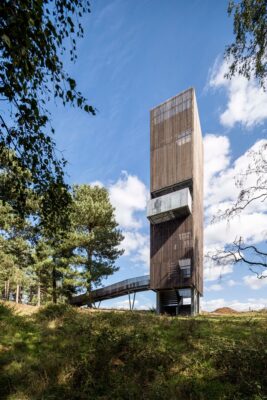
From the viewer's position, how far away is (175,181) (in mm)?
31609

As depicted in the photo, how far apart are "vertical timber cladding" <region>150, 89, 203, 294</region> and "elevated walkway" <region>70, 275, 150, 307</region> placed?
457 centimetres

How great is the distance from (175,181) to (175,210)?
2.85 metres

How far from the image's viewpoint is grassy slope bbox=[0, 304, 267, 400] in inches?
355

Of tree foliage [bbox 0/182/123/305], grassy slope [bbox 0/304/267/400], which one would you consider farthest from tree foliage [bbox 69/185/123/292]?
grassy slope [bbox 0/304/267/400]

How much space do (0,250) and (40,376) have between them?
2629 centimetres

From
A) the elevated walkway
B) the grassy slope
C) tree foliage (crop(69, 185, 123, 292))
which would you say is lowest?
the grassy slope

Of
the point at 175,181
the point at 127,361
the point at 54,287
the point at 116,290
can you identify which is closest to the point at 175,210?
the point at 175,181

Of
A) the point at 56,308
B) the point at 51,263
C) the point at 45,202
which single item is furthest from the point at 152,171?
the point at 45,202

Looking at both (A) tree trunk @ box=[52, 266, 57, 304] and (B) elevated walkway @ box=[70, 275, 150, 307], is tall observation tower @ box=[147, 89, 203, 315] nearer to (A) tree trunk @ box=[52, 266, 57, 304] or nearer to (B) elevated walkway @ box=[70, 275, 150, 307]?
(B) elevated walkway @ box=[70, 275, 150, 307]

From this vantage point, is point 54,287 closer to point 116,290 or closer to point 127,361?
point 116,290

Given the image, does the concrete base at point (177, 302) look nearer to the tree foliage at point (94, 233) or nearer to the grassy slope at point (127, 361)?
the tree foliage at point (94, 233)

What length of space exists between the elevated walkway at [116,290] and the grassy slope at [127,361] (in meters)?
21.7

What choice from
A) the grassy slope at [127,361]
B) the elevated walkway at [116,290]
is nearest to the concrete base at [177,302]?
the elevated walkway at [116,290]

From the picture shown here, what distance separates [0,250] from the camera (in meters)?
A: 33.8
